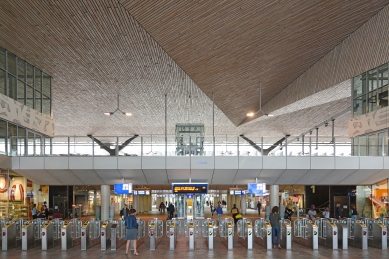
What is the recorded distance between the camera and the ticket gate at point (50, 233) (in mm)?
17094

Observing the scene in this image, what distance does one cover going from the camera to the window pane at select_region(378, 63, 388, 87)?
54.8 feet

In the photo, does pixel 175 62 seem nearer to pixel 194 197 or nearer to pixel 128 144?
pixel 128 144

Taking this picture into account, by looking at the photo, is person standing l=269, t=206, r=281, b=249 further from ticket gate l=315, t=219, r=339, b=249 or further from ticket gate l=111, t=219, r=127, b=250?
ticket gate l=111, t=219, r=127, b=250

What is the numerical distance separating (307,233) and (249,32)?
7.86 m

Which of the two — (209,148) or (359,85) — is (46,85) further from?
(359,85)

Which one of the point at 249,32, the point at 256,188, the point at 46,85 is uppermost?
the point at 249,32

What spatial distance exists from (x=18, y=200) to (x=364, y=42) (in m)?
19.3

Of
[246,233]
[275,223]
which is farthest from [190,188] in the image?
[275,223]

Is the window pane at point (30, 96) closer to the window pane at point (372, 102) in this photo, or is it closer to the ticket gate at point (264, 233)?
the ticket gate at point (264, 233)

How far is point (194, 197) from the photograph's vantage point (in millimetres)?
30141

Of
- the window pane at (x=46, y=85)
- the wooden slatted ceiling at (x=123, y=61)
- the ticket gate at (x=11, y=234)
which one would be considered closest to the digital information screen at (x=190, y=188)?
the wooden slatted ceiling at (x=123, y=61)

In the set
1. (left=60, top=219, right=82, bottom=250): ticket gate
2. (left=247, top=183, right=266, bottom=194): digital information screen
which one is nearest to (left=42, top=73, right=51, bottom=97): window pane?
(left=60, top=219, right=82, bottom=250): ticket gate

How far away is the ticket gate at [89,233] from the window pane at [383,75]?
462 inches

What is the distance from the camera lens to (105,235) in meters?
17.3
